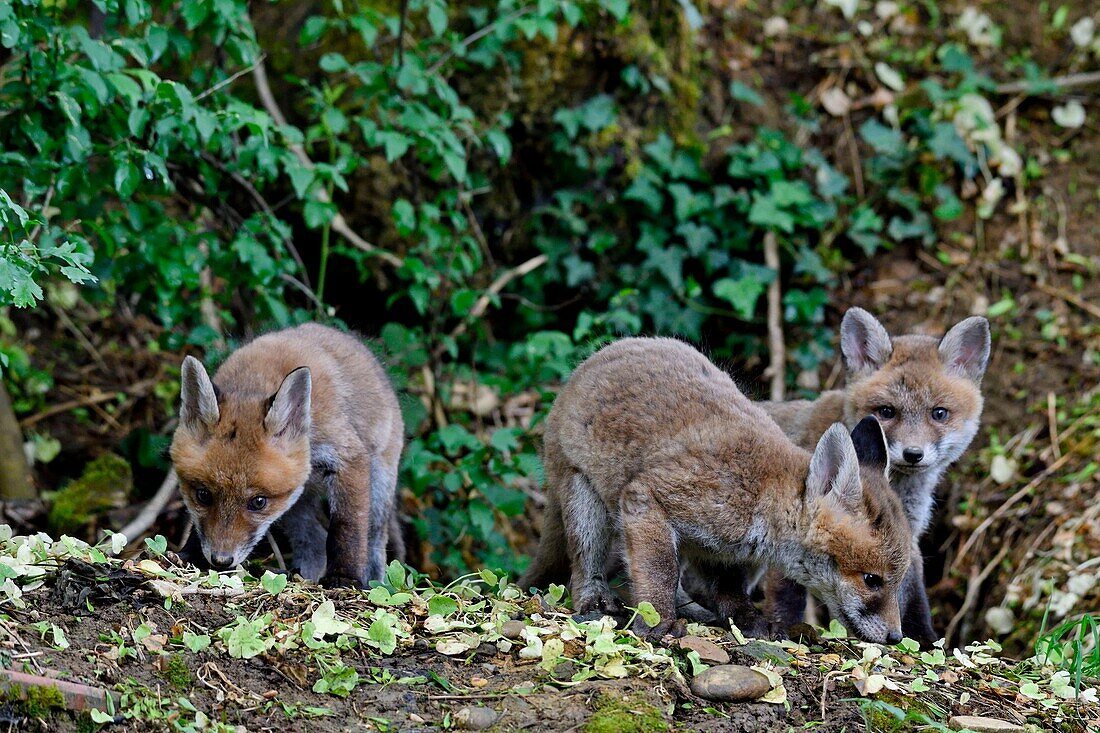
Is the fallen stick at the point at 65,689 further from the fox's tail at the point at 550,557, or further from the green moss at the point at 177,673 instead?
the fox's tail at the point at 550,557

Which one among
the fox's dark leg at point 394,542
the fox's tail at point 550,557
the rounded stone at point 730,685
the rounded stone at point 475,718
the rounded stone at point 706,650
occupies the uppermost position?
the rounded stone at point 475,718

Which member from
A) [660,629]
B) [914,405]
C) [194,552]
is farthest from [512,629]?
[914,405]

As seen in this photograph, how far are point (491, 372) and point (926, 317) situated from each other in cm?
445

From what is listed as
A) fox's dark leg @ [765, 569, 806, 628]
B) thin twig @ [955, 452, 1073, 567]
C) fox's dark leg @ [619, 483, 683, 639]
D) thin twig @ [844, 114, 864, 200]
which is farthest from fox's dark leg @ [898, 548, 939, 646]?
thin twig @ [844, 114, 864, 200]

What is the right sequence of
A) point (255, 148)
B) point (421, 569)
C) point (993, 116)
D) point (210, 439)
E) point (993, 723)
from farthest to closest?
point (993, 116), point (421, 569), point (255, 148), point (210, 439), point (993, 723)

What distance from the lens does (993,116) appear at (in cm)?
1162

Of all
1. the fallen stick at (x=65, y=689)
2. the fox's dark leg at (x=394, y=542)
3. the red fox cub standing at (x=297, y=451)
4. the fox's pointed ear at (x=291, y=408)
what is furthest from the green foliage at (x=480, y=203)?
the fallen stick at (x=65, y=689)

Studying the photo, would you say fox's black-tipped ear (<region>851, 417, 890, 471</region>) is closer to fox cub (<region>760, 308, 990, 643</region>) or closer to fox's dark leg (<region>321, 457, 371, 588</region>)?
fox cub (<region>760, 308, 990, 643</region>)

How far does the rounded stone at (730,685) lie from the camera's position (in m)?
4.90

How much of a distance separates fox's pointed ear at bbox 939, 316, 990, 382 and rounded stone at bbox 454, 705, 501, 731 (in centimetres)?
459

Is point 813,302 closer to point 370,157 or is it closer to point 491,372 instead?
point 491,372

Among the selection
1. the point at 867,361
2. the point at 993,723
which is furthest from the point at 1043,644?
the point at 867,361

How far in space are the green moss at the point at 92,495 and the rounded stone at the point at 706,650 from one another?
545 centimetres

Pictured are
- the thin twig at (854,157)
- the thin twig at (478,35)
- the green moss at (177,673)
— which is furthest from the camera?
the thin twig at (854,157)
